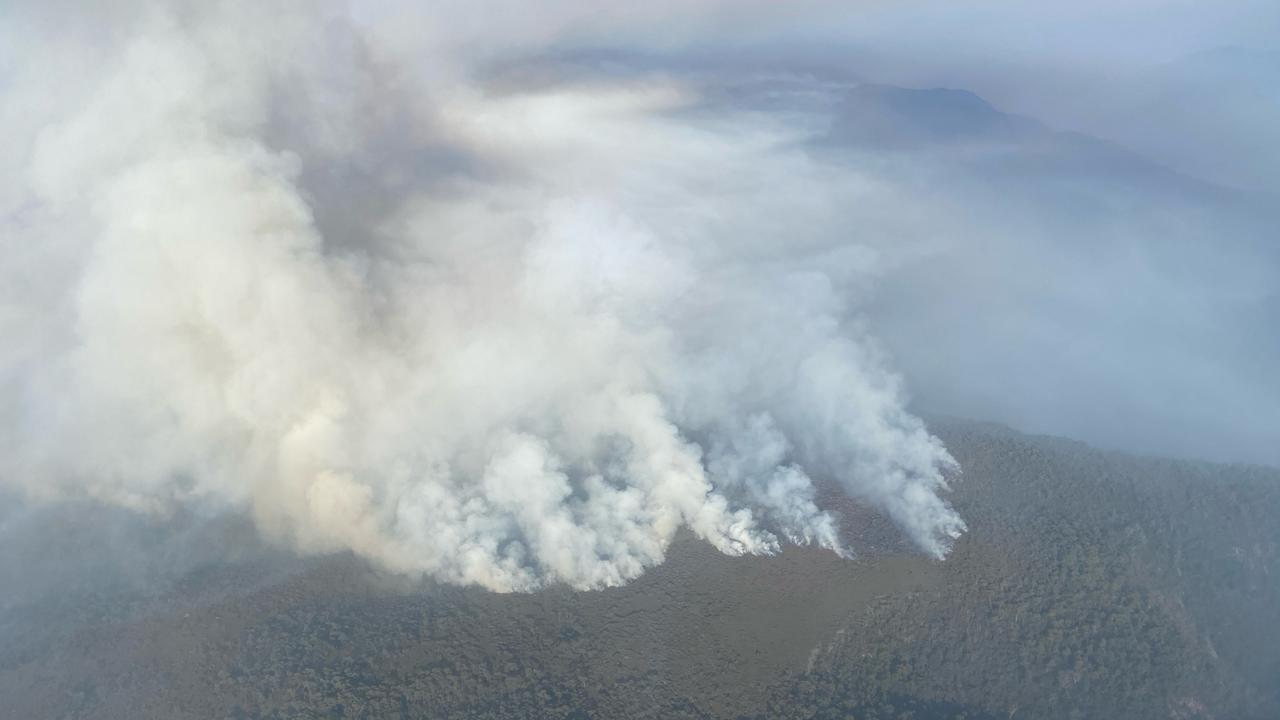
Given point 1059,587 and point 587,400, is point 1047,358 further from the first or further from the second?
point 587,400

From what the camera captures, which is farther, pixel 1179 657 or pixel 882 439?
pixel 882 439

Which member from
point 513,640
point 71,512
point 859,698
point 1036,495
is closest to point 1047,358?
point 1036,495

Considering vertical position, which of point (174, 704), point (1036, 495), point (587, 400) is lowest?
point (174, 704)

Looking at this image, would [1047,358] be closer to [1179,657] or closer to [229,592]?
[1179,657]

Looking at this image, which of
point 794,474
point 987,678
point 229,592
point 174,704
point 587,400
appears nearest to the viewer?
point 174,704

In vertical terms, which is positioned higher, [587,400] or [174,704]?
[587,400]

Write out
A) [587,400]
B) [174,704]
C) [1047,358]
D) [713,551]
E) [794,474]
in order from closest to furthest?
1. [174,704]
2. [713,551]
3. [794,474]
4. [587,400]
5. [1047,358]

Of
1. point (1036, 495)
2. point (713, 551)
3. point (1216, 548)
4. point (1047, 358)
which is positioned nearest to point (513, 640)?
point (713, 551)
